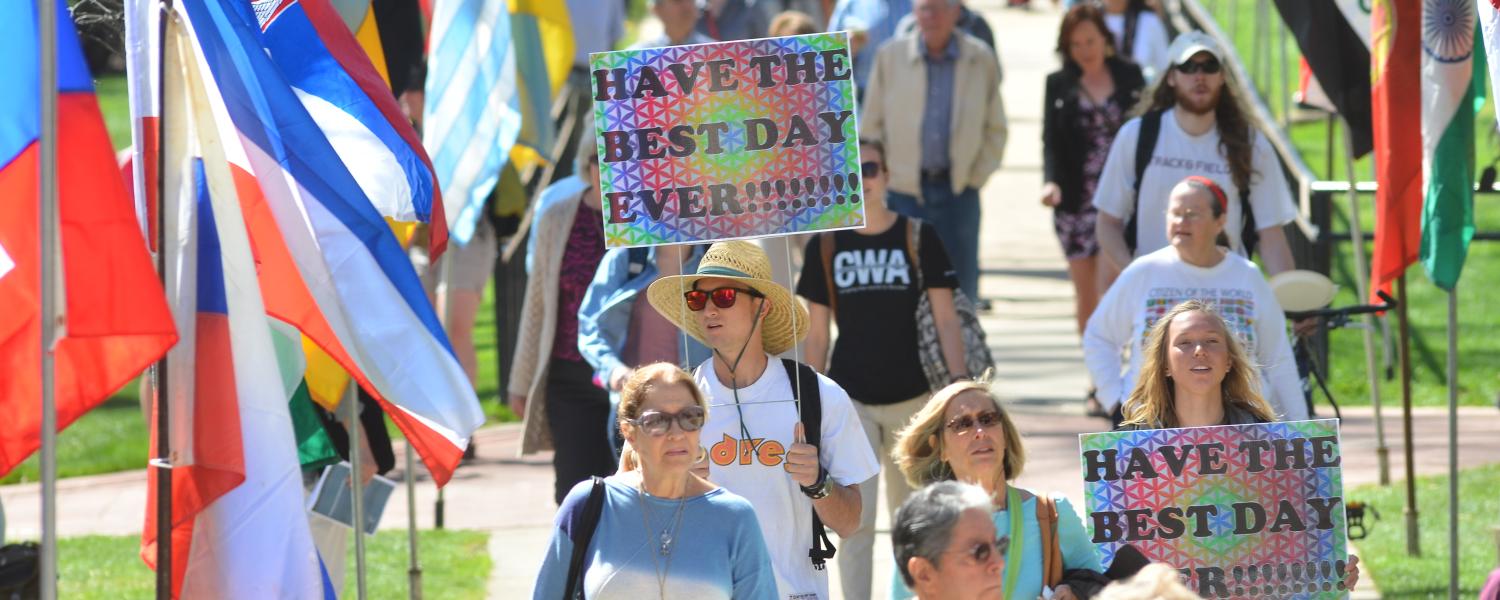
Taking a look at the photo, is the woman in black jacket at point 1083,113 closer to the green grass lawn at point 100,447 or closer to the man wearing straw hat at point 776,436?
the man wearing straw hat at point 776,436

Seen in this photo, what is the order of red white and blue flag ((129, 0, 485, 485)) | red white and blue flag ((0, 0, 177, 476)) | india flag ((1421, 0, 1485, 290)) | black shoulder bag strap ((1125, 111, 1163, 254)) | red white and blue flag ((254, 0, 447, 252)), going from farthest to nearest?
black shoulder bag strap ((1125, 111, 1163, 254)) → india flag ((1421, 0, 1485, 290)) → red white and blue flag ((254, 0, 447, 252)) → red white and blue flag ((129, 0, 485, 485)) → red white and blue flag ((0, 0, 177, 476))

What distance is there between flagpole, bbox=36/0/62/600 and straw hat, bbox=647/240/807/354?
2067 millimetres

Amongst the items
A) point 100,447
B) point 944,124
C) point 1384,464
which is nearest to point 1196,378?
point 1384,464

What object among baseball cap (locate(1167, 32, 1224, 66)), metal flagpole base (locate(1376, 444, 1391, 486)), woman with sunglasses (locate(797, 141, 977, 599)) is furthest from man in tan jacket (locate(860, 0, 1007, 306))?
woman with sunglasses (locate(797, 141, 977, 599))

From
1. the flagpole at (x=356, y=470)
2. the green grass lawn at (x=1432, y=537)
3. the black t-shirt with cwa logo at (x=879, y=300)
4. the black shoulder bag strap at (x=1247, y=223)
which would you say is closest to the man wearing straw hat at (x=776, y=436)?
the flagpole at (x=356, y=470)

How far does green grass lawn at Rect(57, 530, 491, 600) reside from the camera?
957 cm

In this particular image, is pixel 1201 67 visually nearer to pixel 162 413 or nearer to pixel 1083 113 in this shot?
pixel 1083 113

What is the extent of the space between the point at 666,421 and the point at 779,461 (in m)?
0.97

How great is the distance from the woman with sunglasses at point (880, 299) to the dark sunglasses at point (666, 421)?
2.83 m

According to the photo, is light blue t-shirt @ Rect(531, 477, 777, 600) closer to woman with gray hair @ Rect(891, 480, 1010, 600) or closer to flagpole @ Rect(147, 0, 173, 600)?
woman with gray hair @ Rect(891, 480, 1010, 600)

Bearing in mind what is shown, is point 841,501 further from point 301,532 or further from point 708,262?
point 301,532

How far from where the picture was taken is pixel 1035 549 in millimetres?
5809

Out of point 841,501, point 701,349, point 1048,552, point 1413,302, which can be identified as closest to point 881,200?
point 701,349

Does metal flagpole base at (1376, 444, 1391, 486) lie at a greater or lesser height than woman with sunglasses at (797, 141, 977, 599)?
lesser
